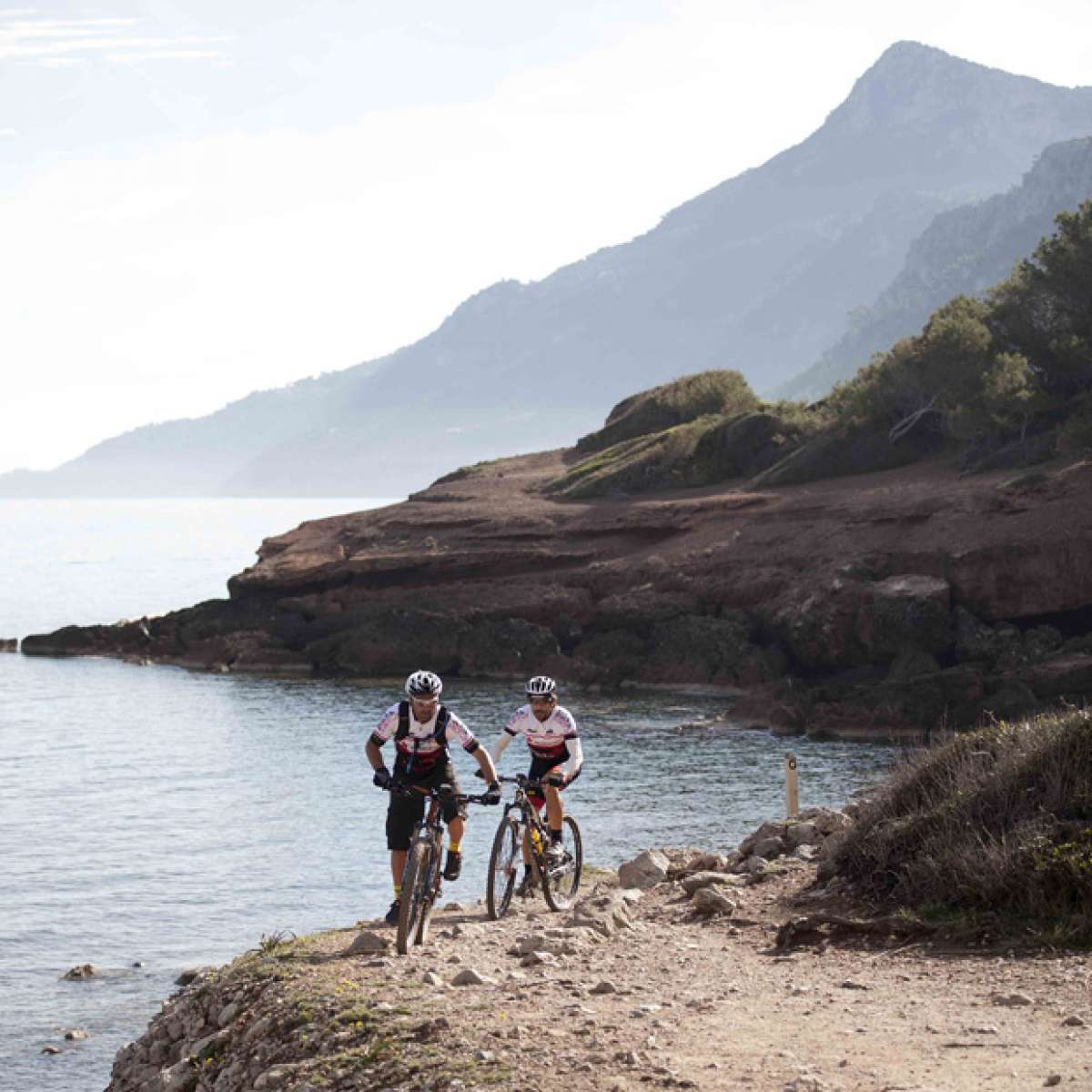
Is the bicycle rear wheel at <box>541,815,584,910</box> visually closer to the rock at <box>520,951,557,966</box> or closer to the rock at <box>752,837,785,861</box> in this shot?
the rock at <box>520,951,557,966</box>

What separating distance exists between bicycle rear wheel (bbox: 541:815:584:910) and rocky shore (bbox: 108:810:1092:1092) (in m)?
0.28

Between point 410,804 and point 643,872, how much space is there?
5106 mm

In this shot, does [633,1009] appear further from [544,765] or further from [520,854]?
[544,765]

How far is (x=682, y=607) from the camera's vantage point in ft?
216

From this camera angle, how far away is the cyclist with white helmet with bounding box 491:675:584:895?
1728 centimetres

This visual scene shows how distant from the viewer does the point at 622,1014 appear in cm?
1288

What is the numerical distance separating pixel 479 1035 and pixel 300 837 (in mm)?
24682

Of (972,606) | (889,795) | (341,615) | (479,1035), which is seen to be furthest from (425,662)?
(479,1035)

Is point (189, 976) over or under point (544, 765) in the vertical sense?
under

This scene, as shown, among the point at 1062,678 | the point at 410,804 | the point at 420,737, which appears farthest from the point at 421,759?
the point at 1062,678

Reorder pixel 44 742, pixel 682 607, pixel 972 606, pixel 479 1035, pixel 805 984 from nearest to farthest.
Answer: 1. pixel 479 1035
2. pixel 805 984
3. pixel 44 742
4. pixel 972 606
5. pixel 682 607

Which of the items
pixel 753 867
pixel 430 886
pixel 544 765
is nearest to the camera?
pixel 430 886

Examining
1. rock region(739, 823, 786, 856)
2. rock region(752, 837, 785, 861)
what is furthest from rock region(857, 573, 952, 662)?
rock region(752, 837, 785, 861)

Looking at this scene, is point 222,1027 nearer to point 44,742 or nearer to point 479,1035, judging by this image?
point 479,1035
